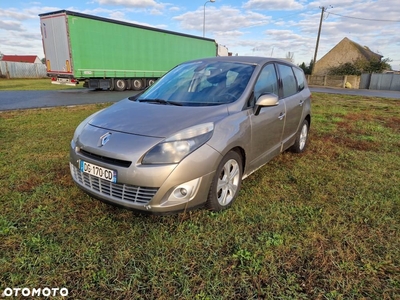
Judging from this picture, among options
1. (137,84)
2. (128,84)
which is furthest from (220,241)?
(137,84)

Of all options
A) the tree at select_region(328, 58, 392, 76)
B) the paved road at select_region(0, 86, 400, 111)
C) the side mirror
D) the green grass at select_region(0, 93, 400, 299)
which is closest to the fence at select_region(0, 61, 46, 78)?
the paved road at select_region(0, 86, 400, 111)

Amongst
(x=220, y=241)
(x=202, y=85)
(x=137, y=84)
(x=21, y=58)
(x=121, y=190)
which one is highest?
(x=21, y=58)

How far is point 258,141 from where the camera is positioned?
313cm

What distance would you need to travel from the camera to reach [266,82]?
3441mm

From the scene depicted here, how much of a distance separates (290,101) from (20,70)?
125 feet

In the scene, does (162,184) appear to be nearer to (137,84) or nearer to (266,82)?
(266,82)

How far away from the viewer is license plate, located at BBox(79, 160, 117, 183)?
7.54ft

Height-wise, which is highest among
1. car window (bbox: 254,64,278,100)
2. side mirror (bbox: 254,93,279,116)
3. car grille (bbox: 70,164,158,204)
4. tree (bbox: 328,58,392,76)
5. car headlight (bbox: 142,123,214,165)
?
tree (bbox: 328,58,392,76)

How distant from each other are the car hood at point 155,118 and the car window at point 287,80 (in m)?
1.57

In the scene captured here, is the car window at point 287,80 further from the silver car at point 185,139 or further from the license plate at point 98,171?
the license plate at point 98,171

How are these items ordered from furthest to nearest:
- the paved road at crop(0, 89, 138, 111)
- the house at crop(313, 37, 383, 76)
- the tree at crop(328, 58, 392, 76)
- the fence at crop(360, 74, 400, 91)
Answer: the house at crop(313, 37, 383, 76) < the tree at crop(328, 58, 392, 76) < the fence at crop(360, 74, 400, 91) < the paved road at crop(0, 89, 138, 111)

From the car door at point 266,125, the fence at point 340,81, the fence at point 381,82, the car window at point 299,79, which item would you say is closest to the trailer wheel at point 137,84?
the car window at point 299,79

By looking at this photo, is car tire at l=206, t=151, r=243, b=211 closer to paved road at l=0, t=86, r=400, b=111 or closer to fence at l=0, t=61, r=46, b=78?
paved road at l=0, t=86, r=400, b=111

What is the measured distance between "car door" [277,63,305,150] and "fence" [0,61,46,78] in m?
36.6
